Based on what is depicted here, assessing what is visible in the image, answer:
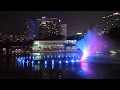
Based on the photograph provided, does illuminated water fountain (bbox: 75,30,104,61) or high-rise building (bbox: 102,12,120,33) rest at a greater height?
high-rise building (bbox: 102,12,120,33)

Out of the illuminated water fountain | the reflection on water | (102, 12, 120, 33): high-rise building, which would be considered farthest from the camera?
(102, 12, 120, 33): high-rise building

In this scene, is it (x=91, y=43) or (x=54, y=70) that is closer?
(x=54, y=70)

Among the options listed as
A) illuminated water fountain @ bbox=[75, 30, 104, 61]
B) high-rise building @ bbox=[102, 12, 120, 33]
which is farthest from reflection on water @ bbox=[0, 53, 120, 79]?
high-rise building @ bbox=[102, 12, 120, 33]

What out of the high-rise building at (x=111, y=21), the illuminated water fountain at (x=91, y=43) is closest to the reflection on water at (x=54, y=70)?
the illuminated water fountain at (x=91, y=43)

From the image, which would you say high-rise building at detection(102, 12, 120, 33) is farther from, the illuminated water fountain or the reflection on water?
the reflection on water

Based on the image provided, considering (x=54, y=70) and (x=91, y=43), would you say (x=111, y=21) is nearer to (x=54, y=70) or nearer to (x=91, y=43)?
(x=91, y=43)

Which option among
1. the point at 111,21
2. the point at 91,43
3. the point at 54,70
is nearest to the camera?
the point at 54,70

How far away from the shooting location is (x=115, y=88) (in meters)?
7.04

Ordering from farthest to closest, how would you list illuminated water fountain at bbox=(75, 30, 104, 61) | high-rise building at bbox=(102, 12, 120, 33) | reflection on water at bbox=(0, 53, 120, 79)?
high-rise building at bbox=(102, 12, 120, 33)
illuminated water fountain at bbox=(75, 30, 104, 61)
reflection on water at bbox=(0, 53, 120, 79)

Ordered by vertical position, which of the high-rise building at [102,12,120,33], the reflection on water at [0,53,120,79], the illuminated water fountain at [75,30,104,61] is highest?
the high-rise building at [102,12,120,33]

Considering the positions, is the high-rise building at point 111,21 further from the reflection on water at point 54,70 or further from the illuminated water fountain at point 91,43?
the reflection on water at point 54,70

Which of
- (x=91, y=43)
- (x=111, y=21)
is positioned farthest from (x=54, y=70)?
(x=111, y=21)
